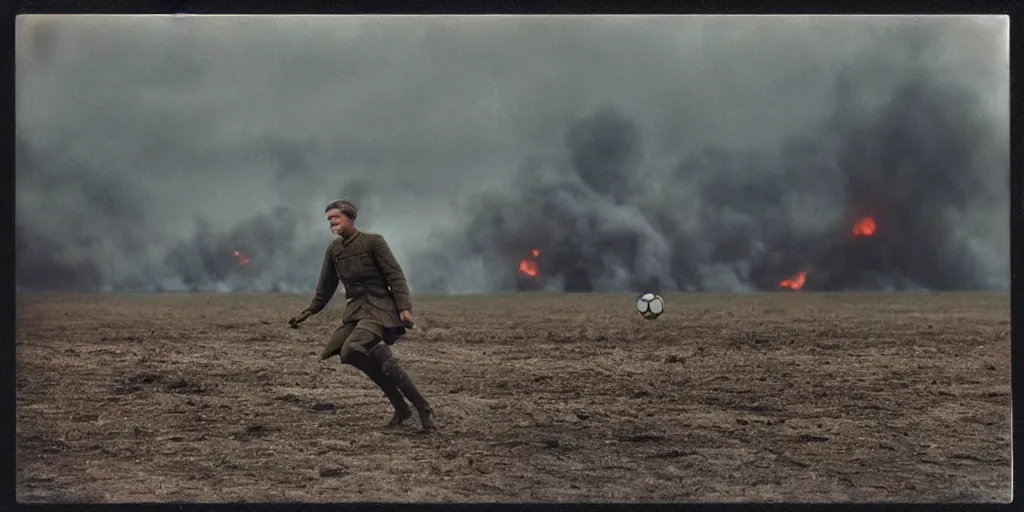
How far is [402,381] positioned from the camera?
671cm

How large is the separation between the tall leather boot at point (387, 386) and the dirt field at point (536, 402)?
0.43 feet

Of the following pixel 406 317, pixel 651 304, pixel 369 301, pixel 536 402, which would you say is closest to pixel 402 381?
pixel 406 317

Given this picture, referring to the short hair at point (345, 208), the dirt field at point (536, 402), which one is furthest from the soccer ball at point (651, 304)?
the short hair at point (345, 208)

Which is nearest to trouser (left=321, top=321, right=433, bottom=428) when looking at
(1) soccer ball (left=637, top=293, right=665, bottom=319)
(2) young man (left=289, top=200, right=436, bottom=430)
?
(2) young man (left=289, top=200, right=436, bottom=430)

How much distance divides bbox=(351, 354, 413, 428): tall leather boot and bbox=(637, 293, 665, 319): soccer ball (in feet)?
7.55

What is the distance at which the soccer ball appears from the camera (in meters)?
7.35

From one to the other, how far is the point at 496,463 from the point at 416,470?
0.66m

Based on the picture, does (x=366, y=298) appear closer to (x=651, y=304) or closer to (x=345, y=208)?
(x=345, y=208)

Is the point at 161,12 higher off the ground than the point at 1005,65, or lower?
higher

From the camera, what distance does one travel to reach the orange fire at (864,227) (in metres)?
7.19

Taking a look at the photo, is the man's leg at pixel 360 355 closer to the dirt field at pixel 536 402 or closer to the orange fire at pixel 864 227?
the dirt field at pixel 536 402

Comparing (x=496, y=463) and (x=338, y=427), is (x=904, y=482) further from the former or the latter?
(x=338, y=427)
